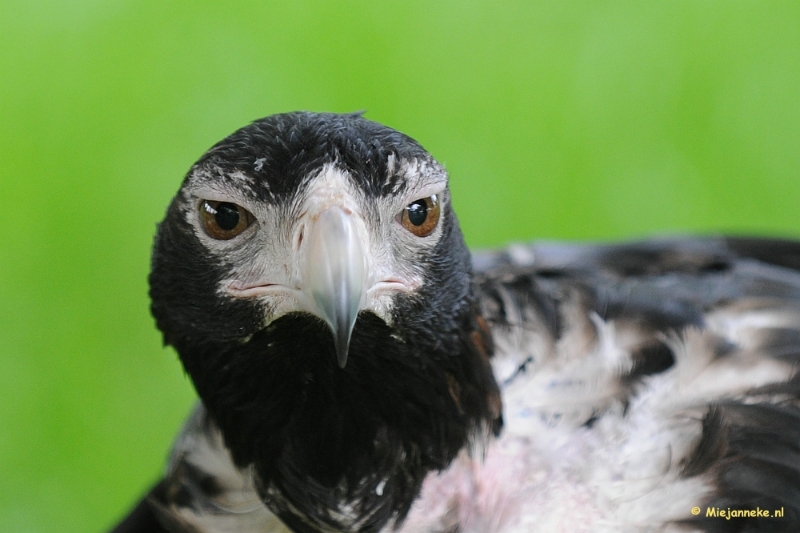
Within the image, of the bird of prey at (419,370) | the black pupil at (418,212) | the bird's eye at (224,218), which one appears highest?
the bird's eye at (224,218)

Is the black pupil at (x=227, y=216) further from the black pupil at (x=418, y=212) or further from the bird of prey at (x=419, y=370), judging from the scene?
the black pupil at (x=418, y=212)

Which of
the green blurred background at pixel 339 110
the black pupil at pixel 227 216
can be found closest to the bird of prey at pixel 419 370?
the black pupil at pixel 227 216

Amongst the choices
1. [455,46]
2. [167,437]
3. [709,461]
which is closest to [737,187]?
[455,46]

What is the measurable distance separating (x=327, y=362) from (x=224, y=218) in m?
0.37

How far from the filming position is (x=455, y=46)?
4707 millimetres

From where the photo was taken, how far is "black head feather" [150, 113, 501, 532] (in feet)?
5.36

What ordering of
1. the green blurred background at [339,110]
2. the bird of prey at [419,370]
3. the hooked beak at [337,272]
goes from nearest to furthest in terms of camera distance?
the hooked beak at [337,272] < the bird of prey at [419,370] < the green blurred background at [339,110]

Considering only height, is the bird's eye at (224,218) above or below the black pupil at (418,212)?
above

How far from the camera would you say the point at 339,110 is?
4.48m

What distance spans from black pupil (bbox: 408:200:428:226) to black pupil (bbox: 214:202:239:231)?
0.35 meters

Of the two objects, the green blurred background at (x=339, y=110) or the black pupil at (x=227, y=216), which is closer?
the black pupil at (x=227, y=216)

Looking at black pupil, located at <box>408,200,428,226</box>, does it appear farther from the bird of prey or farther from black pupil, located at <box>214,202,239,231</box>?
black pupil, located at <box>214,202,239,231</box>

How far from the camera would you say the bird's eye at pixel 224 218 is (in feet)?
5.44

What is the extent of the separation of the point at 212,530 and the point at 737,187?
3627 millimetres
